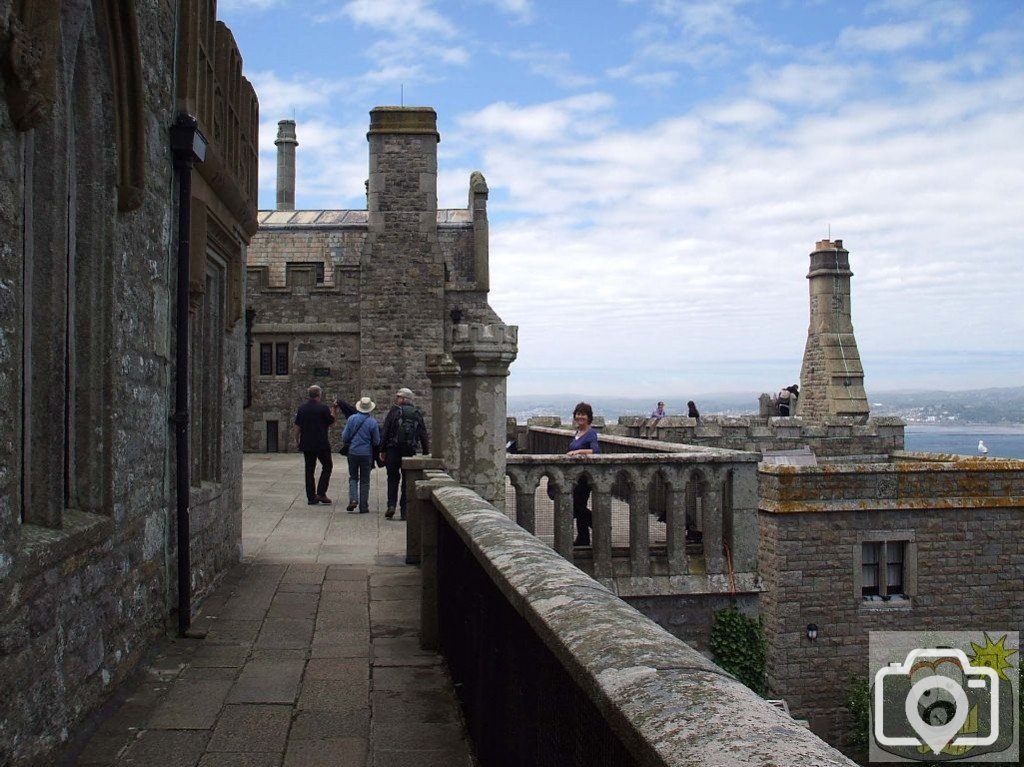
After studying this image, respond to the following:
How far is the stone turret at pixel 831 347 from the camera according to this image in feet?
93.5

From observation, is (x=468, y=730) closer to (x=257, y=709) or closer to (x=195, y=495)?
(x=257, y=709)

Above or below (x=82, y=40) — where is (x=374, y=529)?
below

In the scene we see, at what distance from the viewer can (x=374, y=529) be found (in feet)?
37.3

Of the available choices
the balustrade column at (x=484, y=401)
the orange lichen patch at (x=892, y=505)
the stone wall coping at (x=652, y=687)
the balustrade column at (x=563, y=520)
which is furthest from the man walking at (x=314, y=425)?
the stone wall coping at (x=652, y=687)

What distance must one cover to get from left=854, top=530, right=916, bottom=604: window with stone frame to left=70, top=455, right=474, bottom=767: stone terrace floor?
29.7 feet

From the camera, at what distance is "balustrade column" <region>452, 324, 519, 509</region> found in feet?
25.5

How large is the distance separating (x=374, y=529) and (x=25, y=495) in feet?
25.0

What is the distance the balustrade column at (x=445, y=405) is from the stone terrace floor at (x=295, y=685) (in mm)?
2027

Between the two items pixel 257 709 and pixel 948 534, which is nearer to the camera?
pixel 257 709

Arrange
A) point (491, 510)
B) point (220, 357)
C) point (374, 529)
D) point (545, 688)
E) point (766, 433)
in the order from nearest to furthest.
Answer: point (545, 688) < point (491, 510) < point (220, 357) < point (374, 529) < point (766, 433)

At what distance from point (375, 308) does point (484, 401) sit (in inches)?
761

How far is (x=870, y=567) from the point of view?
15227 millimetres

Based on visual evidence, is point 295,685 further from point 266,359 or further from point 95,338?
point 266,359

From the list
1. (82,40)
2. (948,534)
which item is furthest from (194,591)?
(948,534)
